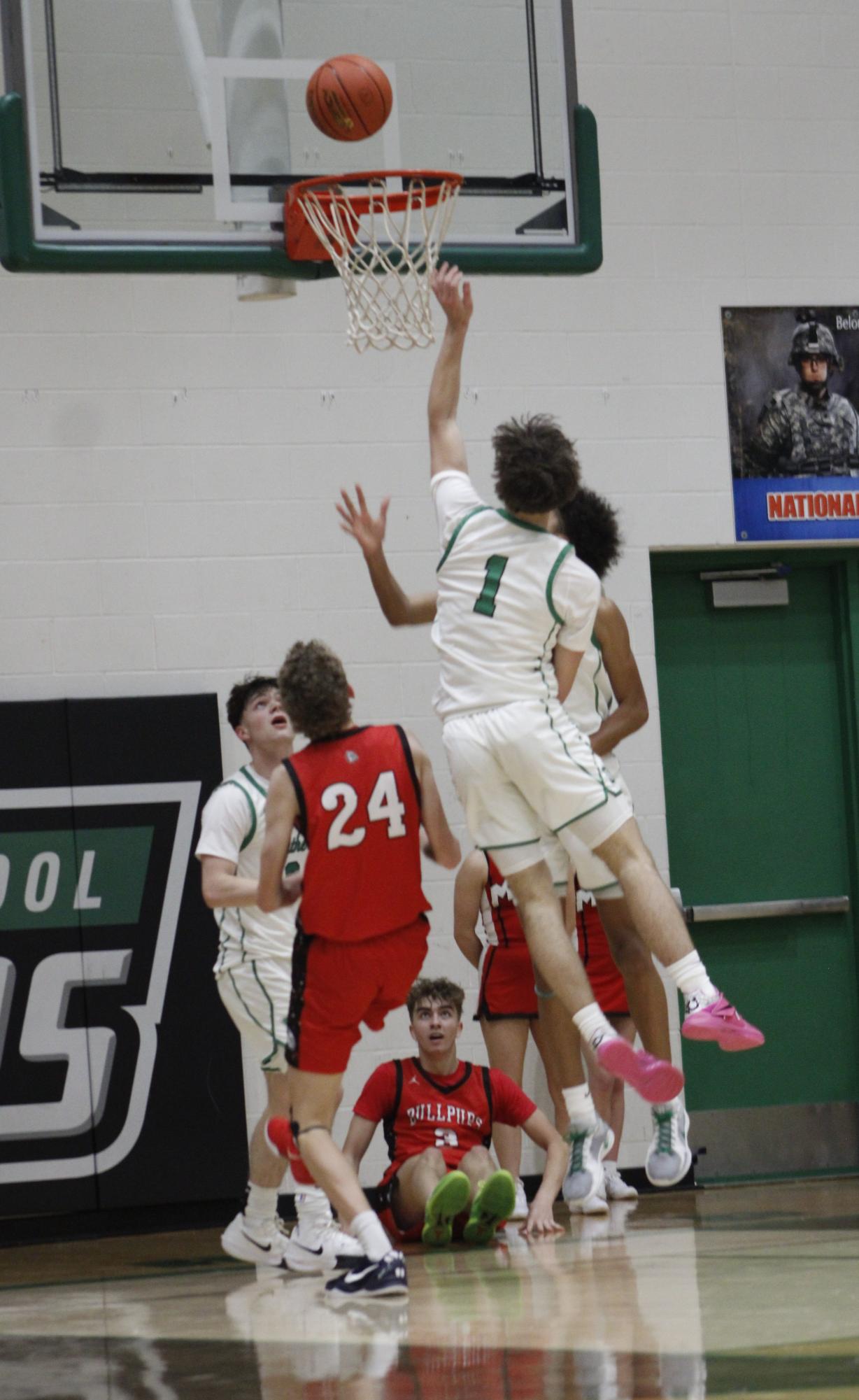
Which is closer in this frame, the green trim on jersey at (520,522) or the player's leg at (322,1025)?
the player's leg at (322,1025)

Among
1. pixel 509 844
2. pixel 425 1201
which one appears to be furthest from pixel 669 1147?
pixel 425 1201

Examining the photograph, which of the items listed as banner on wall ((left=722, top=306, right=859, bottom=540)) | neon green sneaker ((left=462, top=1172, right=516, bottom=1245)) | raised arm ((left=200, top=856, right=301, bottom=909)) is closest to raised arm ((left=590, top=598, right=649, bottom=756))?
raised arm ((left=200, top=856, right=301, bottom=909))

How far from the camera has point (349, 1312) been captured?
4969 mm

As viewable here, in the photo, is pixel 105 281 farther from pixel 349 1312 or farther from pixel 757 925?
pixel 349 1312

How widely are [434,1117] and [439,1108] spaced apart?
0.13ft

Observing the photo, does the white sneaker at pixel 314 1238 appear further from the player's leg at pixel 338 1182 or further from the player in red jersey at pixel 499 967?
the player in red jersey at pixel 499 967

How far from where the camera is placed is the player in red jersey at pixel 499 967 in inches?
306

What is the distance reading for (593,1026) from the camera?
5449 mm

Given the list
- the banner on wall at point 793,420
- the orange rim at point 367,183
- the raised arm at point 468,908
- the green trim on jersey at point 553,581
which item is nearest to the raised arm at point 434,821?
the green trim on jersey at point 553,581

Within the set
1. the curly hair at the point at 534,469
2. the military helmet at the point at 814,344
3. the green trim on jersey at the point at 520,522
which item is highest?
the military helmet at the point at 814,344

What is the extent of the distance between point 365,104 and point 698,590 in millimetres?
3499

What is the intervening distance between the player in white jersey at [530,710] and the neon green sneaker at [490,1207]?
788mm

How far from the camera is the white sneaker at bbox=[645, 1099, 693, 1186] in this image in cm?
541

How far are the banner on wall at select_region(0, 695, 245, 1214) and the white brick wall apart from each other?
1.03 ft
